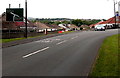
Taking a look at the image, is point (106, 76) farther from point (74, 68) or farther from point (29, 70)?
point (29, 70)

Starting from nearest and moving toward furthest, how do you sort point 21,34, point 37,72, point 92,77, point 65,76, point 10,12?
1. point 92,77
2. point 65,76
3. point 37,72
4. point 21,34
5. point 10,12

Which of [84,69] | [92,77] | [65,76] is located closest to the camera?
[92,77]

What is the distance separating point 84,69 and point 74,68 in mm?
458

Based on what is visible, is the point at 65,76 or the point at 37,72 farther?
the point at 37,72

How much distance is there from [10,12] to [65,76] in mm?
43226

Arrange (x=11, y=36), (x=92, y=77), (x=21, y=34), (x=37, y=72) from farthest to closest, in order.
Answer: (x=21, y=34), (x=11, y=36), (x=37, y=72), (x=92, y=77)

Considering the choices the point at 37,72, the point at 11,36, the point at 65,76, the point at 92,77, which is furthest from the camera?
the point at 11,36

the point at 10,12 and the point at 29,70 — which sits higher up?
the point at 10,12

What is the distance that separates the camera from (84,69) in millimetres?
A: 8273

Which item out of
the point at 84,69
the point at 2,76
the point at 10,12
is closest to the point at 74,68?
the point at 84,69

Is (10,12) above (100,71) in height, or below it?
above

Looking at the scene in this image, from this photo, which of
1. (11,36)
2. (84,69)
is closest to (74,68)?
(84,69)

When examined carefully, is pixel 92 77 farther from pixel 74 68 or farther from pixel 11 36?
pixel 11 36

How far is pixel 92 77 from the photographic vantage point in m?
6.58
